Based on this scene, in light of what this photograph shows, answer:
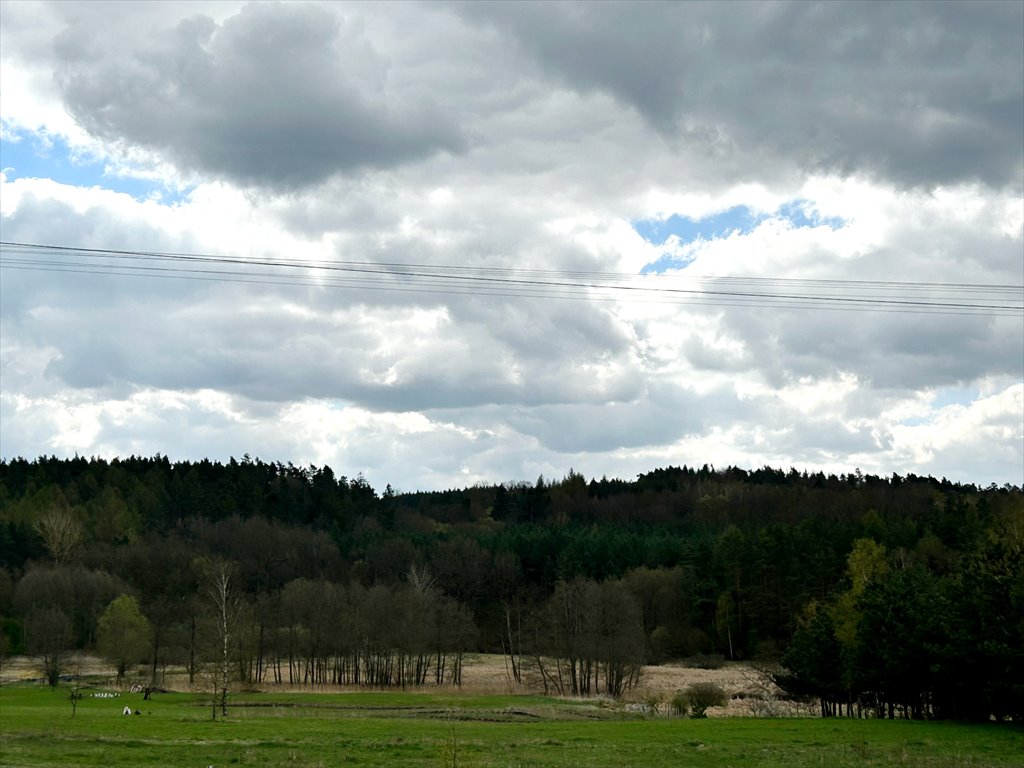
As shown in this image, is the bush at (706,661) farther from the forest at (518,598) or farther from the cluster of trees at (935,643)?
the cluster of trees at (935,643)

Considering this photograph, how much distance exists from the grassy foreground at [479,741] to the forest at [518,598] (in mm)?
5477

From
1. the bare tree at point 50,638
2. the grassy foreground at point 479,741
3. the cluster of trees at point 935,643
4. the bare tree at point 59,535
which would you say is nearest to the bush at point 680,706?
the grassy foreground at point 479,741

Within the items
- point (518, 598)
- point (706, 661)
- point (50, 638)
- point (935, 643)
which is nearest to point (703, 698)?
point (935, 643)

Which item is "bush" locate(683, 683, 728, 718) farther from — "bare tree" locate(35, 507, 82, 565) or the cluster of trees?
"bare tree" locate(35, 507, 82, 565)

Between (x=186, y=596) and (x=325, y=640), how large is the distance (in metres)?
30.2

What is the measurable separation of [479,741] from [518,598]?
9868 cm

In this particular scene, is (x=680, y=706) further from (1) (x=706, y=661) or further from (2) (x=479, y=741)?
(1) (x=706, y=661)

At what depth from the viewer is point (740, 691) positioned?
78.4 metres

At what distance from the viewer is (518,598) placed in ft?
448

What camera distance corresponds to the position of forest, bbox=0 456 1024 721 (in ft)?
164

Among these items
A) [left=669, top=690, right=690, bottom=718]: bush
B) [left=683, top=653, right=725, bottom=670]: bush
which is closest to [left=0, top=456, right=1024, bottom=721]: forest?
[left=683, top=653, right=725, bottom=670]: bush

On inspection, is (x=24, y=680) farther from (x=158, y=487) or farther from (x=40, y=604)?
(x=158, y=487)

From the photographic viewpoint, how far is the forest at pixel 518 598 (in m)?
49.8

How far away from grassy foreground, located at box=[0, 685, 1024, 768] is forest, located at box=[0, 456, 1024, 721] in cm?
548
